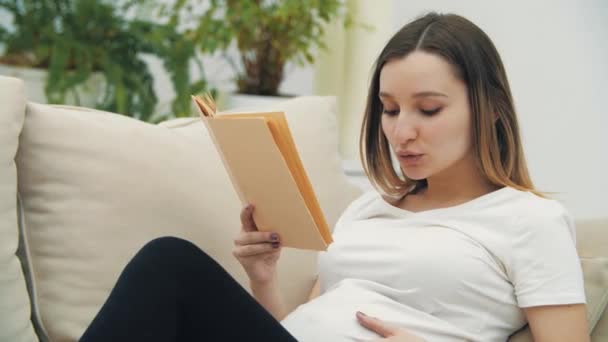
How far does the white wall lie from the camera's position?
6.45 feet

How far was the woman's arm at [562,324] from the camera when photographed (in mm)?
1004

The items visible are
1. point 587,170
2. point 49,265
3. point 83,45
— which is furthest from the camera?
point 83,45

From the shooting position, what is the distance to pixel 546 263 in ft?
3.39

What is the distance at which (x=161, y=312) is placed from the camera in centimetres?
95

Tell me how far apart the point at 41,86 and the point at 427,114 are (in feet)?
6.47

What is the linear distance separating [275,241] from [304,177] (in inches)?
6.9

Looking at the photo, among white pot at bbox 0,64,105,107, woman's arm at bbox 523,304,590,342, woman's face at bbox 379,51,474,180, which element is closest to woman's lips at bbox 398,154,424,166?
woman's face at bbox 379,51,474,180

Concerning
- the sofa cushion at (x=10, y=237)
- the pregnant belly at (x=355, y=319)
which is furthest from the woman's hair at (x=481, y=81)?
the sofa cushion at (x=10, y=237)

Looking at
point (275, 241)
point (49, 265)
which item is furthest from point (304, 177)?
point (49, 265)

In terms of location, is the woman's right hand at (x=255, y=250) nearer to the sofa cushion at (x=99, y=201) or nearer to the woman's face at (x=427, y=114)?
the sofa cushion at (x=99, y=201)

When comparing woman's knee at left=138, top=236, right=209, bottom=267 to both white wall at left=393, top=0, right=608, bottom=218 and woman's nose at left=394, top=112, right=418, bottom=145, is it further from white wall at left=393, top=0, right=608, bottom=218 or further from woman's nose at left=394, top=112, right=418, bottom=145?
white wall at left=393, top=0, right=608, bottom=218

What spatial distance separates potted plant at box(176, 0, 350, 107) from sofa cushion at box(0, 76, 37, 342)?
5.21 ft

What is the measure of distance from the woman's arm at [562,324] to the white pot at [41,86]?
2035 mm

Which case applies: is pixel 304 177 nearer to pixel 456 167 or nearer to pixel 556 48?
pixel 456 167
